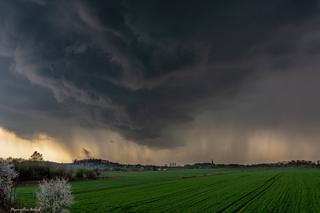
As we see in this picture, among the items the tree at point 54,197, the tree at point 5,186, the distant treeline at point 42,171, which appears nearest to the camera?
the tree at point 54,197

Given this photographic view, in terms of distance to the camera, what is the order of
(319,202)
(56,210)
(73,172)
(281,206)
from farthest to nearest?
(73,172) < (319,202) < (281,206) < (56,210)

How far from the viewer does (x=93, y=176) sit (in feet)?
577

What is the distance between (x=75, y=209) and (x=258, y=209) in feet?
95.4

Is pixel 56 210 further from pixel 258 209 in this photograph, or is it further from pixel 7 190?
pixel 258 209

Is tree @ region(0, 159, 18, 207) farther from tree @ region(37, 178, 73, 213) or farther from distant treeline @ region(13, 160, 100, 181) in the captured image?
distant treeline @ region(13, 160, 100, 181)

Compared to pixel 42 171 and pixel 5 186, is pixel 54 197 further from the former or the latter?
pixel 42 171

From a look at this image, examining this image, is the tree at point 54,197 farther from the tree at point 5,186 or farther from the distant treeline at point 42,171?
the distant treeline at point 42,171

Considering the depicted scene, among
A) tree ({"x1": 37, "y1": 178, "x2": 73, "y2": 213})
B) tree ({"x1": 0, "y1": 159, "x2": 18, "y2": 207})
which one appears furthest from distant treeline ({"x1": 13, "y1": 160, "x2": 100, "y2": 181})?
tree ({"x1": 37, "y1": 178, "x2": 73, "y2": 213})

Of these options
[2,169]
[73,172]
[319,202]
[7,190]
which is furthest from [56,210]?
[73,172]

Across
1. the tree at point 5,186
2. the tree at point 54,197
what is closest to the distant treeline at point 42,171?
the tree at point 5,186

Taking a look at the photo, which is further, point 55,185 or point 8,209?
point 8,209

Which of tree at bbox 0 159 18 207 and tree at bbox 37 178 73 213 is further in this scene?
tree at bbox 0 159 18 207

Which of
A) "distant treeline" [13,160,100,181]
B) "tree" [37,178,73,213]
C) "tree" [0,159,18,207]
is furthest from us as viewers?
"distant treeline" [13,160,100,181]

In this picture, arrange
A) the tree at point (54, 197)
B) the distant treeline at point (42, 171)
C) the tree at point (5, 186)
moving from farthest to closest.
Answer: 1. the distant treeline at point (42, 171)
2. the tree at point (5, 186)
3. the tree at point (54, 197)
